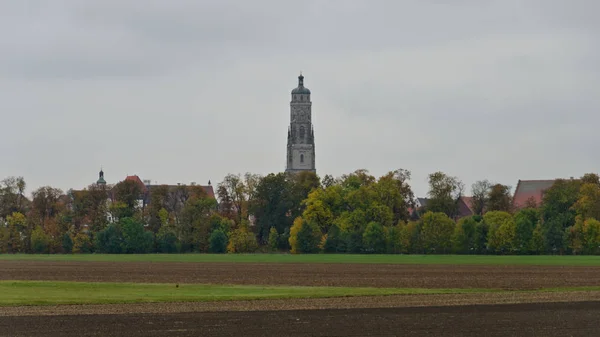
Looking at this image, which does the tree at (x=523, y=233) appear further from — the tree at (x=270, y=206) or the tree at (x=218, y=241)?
the tree at (x=218, y=241)

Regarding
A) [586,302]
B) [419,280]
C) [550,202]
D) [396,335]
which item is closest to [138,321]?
[396,335]

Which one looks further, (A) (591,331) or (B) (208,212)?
(B) (208,212)

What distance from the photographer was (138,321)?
4269 cm

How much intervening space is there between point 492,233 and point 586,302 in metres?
92.2

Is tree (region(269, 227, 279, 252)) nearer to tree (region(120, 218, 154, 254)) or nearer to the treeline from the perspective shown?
the treeline

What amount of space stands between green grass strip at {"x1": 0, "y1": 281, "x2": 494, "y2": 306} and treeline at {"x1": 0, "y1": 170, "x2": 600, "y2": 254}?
274ft

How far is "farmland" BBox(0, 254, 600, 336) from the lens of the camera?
40.1 m

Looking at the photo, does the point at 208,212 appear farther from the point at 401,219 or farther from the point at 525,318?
the point at 525,318

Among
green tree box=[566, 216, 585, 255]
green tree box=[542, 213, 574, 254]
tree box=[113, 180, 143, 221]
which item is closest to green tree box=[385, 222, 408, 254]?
green tree box=[542, 213, 574, 254]

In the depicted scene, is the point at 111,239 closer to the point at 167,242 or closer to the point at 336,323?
the point at 167,242

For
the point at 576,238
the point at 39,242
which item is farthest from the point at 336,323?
the point at 39,242

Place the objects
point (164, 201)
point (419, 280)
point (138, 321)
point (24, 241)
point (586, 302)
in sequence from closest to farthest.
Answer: point (138, 321) < point (586, 302) < point (419, 280) < point (24, 241) < point (164, 201)

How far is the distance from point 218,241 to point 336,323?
118417 mm

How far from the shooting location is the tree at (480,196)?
186m
